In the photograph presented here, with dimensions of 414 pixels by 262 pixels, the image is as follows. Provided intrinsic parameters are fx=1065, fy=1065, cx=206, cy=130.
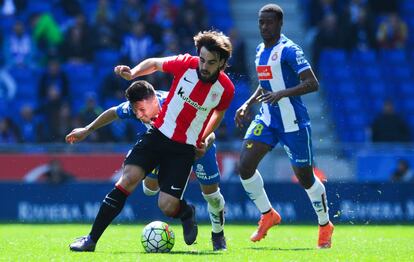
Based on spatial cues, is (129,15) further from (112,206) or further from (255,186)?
(112,206)

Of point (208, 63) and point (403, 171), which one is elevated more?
point (208, 63)

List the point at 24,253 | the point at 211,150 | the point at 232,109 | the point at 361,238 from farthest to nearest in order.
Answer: the point at 232,109 < the point at 361,238 < the point at 211,150 < the point at 24,253

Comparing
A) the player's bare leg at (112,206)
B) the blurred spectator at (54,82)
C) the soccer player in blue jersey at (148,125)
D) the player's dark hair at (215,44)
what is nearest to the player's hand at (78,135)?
the soccer player in blue jersey at (148,125)

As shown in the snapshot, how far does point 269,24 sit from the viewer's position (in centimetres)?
1127

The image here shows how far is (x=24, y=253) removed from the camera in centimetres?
995

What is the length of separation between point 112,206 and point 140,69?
1.31 meters


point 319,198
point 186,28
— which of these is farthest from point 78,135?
point 186,28

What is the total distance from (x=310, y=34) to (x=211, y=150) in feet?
38.1

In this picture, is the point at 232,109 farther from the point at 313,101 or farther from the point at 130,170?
the point at 130,170

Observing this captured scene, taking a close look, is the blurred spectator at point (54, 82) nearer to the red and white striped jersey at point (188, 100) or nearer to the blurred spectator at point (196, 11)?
the blurred spectator at point (196, 11)

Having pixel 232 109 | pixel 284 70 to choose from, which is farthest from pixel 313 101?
pixel 284 70

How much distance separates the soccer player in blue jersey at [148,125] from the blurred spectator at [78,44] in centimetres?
914

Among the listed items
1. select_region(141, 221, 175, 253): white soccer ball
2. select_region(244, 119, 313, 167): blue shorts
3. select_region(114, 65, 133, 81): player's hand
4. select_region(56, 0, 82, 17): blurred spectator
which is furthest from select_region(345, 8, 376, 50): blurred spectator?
select_region(114, 65, 133, 81): player's hand

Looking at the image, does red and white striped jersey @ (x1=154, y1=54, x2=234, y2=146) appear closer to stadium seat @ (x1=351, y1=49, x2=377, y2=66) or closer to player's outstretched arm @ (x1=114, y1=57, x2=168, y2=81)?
player's outstretched arm @ (x1=114, y1=57, x2=168, y2=81)
